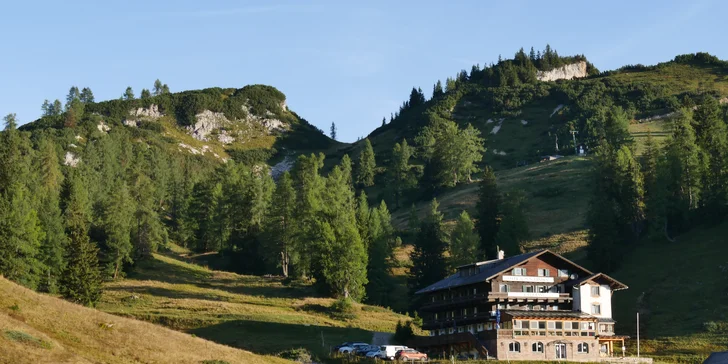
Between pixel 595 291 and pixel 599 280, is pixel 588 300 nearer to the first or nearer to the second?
pixel 595 291

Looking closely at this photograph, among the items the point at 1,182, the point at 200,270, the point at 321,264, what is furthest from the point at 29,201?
the point at 321,264

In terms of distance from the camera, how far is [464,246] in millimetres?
116000

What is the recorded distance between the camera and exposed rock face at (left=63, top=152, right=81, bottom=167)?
19236 centimetres

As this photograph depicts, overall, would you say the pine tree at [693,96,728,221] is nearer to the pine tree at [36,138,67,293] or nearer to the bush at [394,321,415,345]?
the bush at [394,321,415,345]

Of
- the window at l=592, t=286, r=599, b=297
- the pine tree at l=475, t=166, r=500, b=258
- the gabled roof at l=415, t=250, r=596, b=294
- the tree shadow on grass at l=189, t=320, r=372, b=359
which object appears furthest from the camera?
the pine tree at l=475, t=166, r=500, b=258

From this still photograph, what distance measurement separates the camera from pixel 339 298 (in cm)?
10581

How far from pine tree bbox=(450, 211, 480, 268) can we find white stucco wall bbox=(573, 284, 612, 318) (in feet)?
81.2

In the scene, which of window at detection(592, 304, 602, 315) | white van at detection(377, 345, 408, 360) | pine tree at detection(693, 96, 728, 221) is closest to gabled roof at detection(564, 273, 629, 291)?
window at detection(592, 304, 602, 315)

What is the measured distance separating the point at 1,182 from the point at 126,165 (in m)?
62.9

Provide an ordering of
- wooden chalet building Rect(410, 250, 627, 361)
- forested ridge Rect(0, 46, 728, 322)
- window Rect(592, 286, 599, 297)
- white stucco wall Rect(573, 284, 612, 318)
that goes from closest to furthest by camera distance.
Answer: wooden chalet building Rect(410, 250, 627, 361) → white stucco wall Rect(573, 284, 612, 318) → window Rect(592, 286, 599, 297) → forested ridge Rect(0, 46, 728, 322)

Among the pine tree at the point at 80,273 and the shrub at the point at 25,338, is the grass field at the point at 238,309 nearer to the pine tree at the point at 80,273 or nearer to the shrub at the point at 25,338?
the pine tree at the point at 80,273

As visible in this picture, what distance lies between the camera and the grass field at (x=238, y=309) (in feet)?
286

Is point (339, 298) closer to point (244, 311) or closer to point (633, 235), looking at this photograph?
point (244, 311)

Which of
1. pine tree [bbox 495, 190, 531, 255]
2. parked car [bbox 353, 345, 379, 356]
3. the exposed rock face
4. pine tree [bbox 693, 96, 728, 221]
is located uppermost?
the exposed rock face
